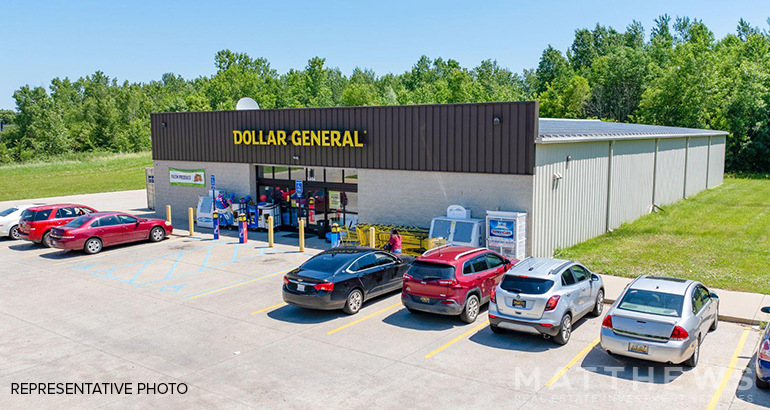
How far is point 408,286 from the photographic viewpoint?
42.4 ft

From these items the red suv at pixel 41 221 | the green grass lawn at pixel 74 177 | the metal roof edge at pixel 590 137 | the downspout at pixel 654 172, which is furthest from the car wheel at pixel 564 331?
the green grass lawn at pixel 74 177

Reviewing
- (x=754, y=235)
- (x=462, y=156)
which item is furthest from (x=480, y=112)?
(x=754, y=235)

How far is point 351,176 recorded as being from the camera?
76.2 feet

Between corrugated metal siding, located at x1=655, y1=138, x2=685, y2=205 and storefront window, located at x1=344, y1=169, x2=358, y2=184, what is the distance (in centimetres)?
1590

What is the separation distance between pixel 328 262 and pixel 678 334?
24.7ft

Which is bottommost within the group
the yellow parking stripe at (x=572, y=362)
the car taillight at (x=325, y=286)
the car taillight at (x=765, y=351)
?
the yellow parking stripe at (x=572, y=362)

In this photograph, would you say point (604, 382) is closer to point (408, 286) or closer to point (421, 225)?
point (408, 286)

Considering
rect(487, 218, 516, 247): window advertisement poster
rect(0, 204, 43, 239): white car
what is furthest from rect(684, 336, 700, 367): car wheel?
rect(0, 204, 43, 239): white car

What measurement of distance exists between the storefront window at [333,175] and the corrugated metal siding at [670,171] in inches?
642

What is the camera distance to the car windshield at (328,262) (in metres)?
13.6

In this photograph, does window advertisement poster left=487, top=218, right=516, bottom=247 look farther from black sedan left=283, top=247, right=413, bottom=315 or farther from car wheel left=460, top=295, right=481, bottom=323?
car wheel left=460, top=295, right=481, bottom=323

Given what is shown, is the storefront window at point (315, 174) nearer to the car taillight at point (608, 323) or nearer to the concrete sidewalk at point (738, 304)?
the concrete sidewalk at point (738, 304)

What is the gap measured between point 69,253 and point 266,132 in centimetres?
872

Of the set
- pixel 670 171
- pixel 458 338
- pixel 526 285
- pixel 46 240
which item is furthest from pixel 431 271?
pixel 670 171
